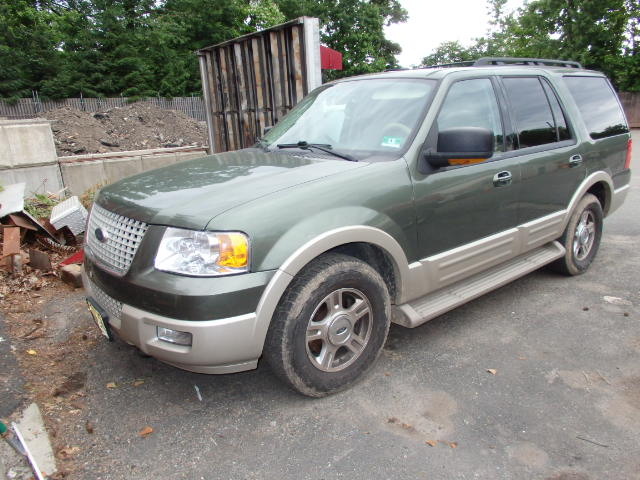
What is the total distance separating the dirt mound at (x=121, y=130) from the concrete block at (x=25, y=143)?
14.6 ft

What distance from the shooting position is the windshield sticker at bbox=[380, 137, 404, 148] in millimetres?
3326

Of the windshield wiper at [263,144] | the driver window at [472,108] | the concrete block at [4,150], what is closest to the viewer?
the driver window at [472,108]

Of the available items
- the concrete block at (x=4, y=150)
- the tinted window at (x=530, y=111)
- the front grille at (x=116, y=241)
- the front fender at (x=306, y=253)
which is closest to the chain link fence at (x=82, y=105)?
the concrete block at (x=4, y=150)

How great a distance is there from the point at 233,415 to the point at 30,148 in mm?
5582

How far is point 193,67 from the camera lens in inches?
1214

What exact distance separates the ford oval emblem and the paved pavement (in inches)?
38.2

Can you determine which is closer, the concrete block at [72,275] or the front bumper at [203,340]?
the front bumper at [203,340]

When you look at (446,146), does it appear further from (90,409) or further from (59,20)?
(59,20)

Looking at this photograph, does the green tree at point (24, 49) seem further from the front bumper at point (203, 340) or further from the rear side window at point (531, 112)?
the front bumper at point (203, 340)

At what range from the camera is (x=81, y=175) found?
7363mm

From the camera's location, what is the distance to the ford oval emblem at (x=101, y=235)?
2928 millimetres

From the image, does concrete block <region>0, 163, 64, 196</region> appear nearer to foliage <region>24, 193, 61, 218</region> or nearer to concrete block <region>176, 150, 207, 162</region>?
foliage <region>24, 193, 61, 218</region>

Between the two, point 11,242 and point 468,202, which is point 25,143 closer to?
point 11,242

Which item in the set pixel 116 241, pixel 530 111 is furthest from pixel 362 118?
pixel 116 241
